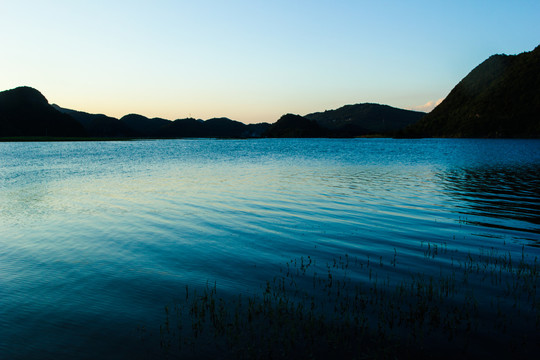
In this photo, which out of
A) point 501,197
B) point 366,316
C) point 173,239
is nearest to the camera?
point 366,316

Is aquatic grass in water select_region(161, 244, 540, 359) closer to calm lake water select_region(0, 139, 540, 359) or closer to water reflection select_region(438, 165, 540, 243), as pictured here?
calm lake water select_region(0, 139, 540, 359)

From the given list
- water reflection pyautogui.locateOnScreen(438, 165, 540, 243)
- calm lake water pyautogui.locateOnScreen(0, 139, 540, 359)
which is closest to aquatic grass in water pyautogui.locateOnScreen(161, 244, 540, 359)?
calm lake water pyautogui.locateOnScreen(0, 139, 540, 359)

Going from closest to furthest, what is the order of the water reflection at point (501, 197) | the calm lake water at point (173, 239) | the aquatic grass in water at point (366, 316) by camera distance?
the aquatic grass in water at point (366, 316) → the calm lake water at point (173, 239) → the water reflection at point (501, 197)

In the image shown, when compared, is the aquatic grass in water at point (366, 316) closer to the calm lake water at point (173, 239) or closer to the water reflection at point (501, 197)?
the calm lake water at point (173, 239)

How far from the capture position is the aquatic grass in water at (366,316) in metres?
7.38

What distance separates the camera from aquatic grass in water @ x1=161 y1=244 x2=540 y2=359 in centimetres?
738

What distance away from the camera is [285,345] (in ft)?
24.7

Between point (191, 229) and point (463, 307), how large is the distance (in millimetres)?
13283

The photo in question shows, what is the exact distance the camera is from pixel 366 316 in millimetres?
8734

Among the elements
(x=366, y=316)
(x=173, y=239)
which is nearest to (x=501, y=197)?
(x=366, y=316)

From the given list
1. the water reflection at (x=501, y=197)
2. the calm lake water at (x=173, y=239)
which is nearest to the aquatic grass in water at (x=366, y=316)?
the calm lake water at (x=173, y=239)

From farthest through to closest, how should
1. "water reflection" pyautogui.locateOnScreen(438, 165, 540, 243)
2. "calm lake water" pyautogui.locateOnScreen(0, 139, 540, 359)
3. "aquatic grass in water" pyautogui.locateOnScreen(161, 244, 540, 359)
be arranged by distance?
1. "water reflection" pyautogui.locateOnScreen(438, 165, 540, 243)
2. "calm lake water" pyautogui.locateOnScreen(0, 139, 540, 359)
3. "aquatic grass in water" pyautogui.locateOnScreen(161, 244, 540, 359)

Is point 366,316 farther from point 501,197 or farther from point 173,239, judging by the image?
point 501,197

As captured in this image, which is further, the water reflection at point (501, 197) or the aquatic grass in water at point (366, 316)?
the water reflection at point (501, 197)
